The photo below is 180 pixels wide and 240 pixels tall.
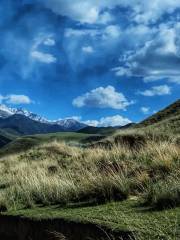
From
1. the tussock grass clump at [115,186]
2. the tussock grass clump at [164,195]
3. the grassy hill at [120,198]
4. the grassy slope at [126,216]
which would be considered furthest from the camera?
the tussock grass clump at [115,186]

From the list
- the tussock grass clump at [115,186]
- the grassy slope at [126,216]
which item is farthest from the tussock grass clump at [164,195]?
the grassy slope at [126,216]

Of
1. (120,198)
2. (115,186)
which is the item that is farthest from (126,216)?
(115,186)

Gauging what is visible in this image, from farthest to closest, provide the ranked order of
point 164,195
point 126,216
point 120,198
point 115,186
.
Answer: point 115,186, point 120,198, point 164,195, point 126,216

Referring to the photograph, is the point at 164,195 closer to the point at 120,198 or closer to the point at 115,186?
the point at 120,198

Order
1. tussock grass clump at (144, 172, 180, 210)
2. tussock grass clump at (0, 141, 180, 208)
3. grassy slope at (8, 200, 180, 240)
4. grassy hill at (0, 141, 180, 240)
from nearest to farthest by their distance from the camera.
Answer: grassy slope at (8, 200, 180, 240)
grassy hill at (0, 141, 180, 240)
tussock grass clump at (144, 172, 180, 210)
tussock grass clump at (0, 141, 180, 208)

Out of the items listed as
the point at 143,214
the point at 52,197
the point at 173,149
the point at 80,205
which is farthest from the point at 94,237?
the point at 173,149

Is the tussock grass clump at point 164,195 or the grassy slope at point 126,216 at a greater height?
the tussock grass clump at point 164,195

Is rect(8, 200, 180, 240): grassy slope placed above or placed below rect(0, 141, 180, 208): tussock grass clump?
below

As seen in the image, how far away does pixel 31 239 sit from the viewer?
9.06m

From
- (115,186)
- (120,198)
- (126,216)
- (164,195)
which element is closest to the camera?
(126,216)

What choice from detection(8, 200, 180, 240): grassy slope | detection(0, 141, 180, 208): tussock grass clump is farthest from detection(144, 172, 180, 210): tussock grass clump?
detection(8, 200, 180, 240): grassy slope

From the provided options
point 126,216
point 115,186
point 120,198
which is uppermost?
point 115,186

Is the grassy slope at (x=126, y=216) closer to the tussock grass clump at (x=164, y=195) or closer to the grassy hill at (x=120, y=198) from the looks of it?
the grassy hill at (x=120, y=198)

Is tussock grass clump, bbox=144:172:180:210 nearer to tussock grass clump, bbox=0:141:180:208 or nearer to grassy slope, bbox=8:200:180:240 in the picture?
tussock grass clump, bbox=0:141:180:208
